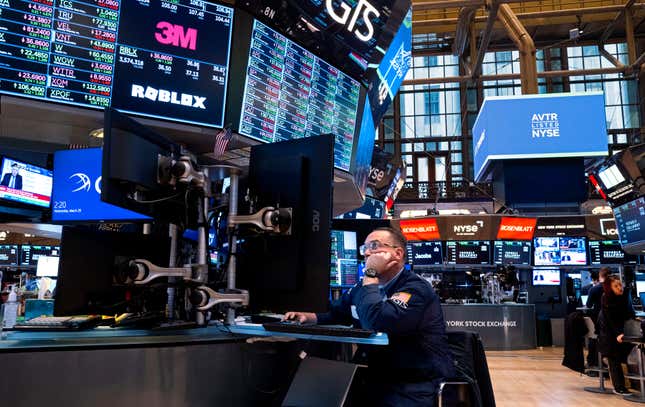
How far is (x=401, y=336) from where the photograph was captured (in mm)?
2023

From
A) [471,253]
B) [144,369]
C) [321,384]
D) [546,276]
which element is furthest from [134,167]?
[546,276]

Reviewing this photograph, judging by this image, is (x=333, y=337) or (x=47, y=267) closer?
(x=333, y=337)

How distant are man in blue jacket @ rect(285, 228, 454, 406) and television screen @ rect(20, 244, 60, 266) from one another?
10.9m

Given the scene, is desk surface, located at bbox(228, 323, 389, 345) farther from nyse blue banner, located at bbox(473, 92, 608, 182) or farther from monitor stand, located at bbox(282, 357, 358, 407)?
nyse blue banner, located at bbox(473, 92, 608, 182)

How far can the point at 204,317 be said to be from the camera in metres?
2.33

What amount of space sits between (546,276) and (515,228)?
149cm

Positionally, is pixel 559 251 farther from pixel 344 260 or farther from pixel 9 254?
pixel 9 254

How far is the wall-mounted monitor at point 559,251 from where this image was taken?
11.7m

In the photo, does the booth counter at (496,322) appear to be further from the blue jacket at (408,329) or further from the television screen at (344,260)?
the blue jacket at (408,329)

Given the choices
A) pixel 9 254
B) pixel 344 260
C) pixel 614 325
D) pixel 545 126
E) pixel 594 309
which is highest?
pixel 545 126

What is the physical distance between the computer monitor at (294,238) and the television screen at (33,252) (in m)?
10.5

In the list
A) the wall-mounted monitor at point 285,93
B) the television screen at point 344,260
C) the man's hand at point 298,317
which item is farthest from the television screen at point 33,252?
the man's hand at point 298,317

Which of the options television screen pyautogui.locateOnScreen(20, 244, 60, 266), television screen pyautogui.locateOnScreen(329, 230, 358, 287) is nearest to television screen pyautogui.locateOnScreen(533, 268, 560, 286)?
television screen pyautogui.locateOnScreen(329, 230, 358, 287)

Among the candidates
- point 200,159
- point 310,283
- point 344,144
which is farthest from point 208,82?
point 310,283
